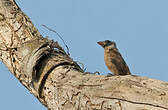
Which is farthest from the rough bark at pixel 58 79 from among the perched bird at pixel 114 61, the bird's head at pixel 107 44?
the bird's head at pixel 107 44

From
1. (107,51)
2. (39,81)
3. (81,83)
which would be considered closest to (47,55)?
(39,81)

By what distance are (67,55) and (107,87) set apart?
5.37ft

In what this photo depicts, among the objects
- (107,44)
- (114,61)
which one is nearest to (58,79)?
(114,61)

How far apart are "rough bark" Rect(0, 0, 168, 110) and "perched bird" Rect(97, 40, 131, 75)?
127cm

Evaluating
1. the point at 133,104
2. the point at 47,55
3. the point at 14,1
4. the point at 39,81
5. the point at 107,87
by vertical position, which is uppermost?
the point at 14,1

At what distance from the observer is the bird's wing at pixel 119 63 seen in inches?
273

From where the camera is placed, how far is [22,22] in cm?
654

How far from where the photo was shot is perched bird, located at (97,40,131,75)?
6954 millimetres

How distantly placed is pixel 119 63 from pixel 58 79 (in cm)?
194

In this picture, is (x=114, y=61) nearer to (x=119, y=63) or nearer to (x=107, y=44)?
(x=119, y=63)

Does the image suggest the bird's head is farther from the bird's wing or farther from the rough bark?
the rough bark

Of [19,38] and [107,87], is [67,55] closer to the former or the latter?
[19,38]

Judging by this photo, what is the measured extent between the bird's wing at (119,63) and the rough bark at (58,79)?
1278 millimetres

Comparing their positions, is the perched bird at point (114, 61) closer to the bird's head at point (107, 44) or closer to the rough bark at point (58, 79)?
the bird's head at point (107, 44)
